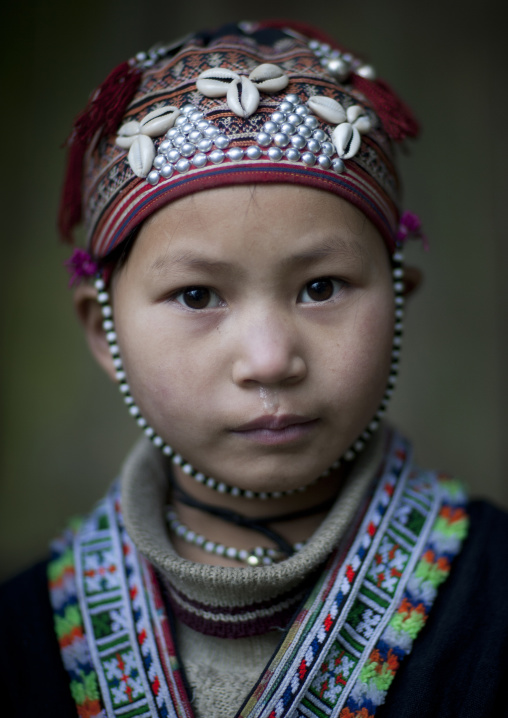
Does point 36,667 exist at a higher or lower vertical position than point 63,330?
lower

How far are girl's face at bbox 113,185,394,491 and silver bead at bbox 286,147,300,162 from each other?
0.04 metres

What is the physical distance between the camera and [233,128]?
2.91ft

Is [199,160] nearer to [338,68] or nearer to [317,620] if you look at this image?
[338,68]

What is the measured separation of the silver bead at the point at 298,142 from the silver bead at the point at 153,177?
20cm

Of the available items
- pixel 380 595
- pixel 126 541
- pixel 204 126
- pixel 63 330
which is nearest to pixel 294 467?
pixel 380 595

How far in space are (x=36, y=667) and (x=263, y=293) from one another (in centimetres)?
69

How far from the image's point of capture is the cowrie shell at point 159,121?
0.91 m

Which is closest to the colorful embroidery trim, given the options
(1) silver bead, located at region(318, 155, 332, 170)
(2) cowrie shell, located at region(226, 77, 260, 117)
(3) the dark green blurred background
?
(1) silver bead, located at region(318, 155, 332, 170)

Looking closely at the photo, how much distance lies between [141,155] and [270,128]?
20cm

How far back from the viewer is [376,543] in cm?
98

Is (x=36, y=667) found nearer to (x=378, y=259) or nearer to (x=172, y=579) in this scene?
(x=172, y=579)

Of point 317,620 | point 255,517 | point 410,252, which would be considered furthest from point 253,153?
point 410,252

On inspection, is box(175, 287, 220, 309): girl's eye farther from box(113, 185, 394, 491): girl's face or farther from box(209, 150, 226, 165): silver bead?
box(209, 150, 226, 165): silver bead

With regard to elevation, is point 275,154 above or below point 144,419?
above
